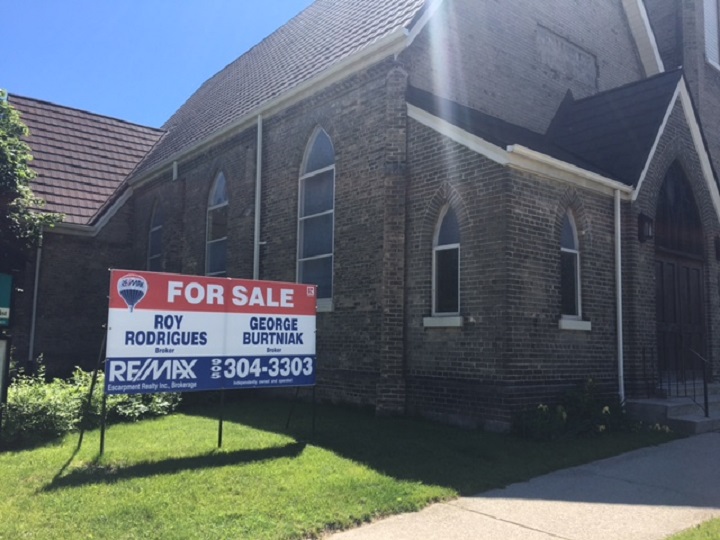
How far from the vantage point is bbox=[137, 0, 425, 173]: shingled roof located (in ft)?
42.4

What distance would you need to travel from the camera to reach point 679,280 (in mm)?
12875

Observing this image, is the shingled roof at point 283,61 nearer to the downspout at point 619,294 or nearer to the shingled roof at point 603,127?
the shingled roof at point 603,127

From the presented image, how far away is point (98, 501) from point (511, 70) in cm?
1172

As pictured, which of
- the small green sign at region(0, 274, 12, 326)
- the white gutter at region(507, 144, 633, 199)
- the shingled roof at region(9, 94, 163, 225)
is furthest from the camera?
the shingled roof at region(9, 94, 163, 225)

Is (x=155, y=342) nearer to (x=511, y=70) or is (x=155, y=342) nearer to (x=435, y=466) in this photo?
(x=435, y=466)

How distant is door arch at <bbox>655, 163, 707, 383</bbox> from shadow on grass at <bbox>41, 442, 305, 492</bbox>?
25.3 ft

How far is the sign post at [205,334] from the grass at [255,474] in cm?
84

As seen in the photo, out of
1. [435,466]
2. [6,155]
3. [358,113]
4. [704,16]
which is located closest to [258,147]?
[358,113]

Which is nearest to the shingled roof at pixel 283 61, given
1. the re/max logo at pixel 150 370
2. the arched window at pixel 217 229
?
the arched window at pixel 217 229

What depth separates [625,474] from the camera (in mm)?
7473

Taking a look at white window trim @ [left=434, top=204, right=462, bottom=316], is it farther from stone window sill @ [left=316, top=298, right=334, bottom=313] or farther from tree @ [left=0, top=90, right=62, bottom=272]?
tree @ [left=0, top=90, right=62, bottom=272]

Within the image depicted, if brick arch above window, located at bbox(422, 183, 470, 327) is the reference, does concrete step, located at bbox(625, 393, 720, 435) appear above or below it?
below

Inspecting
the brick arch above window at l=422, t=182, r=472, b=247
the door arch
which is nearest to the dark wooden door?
the door arch

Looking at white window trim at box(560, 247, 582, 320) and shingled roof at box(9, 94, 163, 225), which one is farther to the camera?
shingled roof at box(9, 94, 163, 225)
